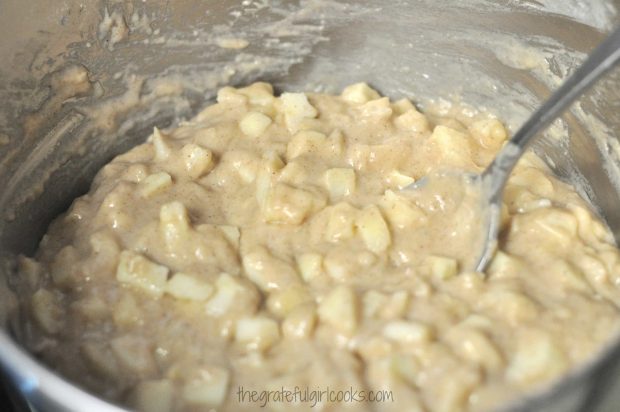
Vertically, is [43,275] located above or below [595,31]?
below

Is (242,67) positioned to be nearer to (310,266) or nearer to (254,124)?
(254,124)

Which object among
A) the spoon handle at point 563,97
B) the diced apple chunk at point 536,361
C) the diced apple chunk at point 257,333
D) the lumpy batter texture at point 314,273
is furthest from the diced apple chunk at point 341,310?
the spoon handle at point 563,97

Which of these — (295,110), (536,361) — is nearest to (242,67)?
(295,110)

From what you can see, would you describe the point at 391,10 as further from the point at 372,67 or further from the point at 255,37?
the point at 255,37

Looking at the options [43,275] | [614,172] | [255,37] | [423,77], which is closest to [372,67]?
Result: [423,77]

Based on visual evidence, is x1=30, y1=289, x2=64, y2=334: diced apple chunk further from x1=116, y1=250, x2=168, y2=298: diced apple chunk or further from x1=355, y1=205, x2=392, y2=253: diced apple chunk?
x1=355, y1=205, x2=392, y2=253: diced apple chunk

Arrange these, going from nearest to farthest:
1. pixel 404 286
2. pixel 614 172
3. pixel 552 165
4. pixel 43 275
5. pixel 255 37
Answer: pixel 404 286 < pixel 43 275 < pixel 614 172 < pixel 552 165 < pixel 255 37

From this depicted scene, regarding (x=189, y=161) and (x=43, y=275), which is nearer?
(x=43, y=275)
